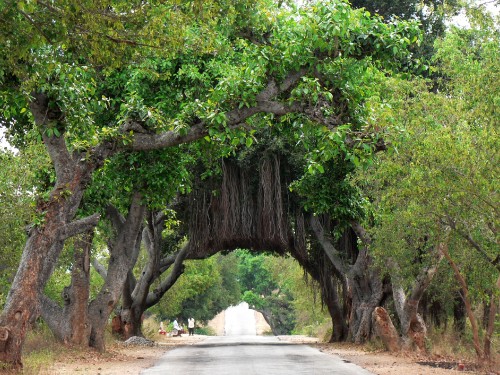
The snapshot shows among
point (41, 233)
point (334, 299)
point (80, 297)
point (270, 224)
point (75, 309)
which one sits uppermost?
point (270, 224)

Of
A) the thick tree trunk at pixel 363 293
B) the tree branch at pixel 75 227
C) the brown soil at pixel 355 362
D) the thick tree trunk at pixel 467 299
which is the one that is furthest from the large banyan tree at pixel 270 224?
the tree branch at pixel 75 227

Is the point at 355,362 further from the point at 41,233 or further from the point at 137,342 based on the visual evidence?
the point at 137,342

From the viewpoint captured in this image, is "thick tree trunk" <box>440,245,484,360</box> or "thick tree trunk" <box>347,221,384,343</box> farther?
"thick tree trunk" <box>347,221,384,343</box>

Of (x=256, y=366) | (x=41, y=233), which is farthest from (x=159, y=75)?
(x=256, y=366)

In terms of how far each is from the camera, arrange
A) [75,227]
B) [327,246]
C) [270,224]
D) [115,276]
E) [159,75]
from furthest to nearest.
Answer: [327,246] → [270,224] → [115,276] → [159,75] → [75,227]

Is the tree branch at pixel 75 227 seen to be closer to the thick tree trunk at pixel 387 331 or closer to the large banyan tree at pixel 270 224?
the thick tree trunk at pixel 387 331

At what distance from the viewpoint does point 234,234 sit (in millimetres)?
27531

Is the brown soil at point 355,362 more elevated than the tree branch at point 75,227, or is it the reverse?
the tree branch at point 75,227

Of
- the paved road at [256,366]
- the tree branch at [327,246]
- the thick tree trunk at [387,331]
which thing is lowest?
the paved road at [256,366]

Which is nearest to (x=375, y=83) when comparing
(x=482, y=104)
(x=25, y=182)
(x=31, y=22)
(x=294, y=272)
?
(x=482, y=104)

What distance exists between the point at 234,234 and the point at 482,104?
15677mm

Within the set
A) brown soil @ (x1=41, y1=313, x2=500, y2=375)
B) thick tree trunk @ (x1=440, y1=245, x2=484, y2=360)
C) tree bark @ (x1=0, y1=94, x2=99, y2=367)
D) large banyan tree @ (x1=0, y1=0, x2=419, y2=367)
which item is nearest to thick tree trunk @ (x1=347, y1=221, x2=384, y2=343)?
brown soil @ (x1=41, y1=313, x2=500, y2=375)

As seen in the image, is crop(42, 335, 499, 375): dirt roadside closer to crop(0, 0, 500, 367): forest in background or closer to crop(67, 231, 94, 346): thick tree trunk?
crop(67, 231, 94, 346): thick tree trunk

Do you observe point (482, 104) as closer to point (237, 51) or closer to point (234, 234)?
point (237, 51)
